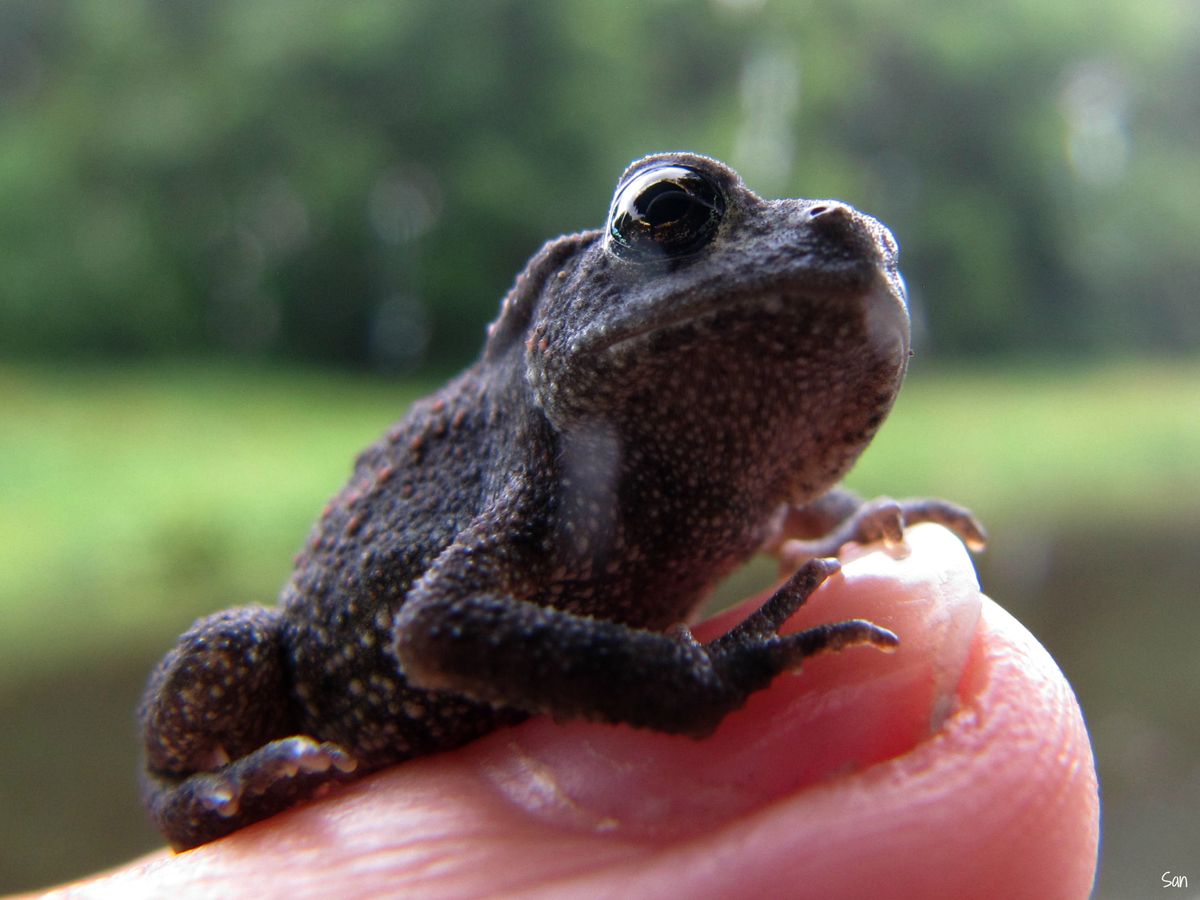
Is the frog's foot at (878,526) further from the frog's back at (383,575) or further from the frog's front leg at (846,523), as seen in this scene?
the frog's back at (383,575)

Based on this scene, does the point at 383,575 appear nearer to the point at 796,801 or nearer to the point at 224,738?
the point at 224,738

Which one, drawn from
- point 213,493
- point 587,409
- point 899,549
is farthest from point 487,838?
point 213,493

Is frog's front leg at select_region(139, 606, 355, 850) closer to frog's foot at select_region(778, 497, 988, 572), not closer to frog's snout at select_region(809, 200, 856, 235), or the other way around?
frog's foot at select_region(778, 497, 988, 572)

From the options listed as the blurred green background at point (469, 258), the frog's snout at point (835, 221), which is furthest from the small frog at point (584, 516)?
the blurred green background at point (469, 258)

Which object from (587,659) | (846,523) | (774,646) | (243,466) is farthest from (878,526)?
(243,466)

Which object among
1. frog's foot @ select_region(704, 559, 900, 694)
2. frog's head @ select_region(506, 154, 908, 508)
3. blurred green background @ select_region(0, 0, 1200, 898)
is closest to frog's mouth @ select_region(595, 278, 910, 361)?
frog's head @ select_region(506, 154, 908, 508)

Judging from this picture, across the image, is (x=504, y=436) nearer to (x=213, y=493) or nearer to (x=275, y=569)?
(x=275, y=569)
